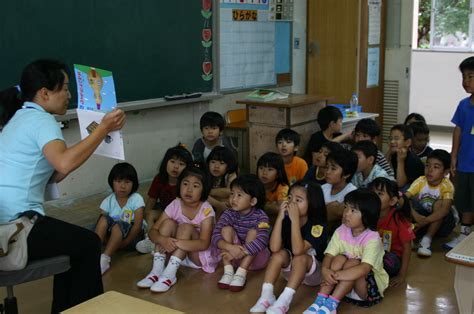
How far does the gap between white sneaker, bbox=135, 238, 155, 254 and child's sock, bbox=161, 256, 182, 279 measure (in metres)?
Result: 0.46

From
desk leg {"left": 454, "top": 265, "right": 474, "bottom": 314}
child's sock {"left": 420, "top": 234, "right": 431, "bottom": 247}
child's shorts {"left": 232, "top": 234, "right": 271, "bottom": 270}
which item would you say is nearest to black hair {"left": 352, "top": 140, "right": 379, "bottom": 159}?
child's sock {"left": 420, "top": 234, "right": 431, "bottom": 247}

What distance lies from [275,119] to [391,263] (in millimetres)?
1991

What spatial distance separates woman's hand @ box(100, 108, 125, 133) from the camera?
250 cm

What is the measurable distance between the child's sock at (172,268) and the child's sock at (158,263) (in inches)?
Answer: 1.9

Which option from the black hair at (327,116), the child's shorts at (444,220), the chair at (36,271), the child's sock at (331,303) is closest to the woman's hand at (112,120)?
the chair at (36,271)

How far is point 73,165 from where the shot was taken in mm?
2410

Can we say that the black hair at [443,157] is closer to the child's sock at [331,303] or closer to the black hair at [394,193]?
the black hair at [394,193]

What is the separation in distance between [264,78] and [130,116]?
5.57ft

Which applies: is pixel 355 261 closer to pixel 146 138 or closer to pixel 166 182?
pixel 166 182

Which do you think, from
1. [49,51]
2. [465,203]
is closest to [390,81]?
[465,203]

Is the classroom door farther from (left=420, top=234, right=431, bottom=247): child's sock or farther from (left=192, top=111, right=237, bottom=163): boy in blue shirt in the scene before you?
(left=420, top=234, right=431, bottom=247): child's sock

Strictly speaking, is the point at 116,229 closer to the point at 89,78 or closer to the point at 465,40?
the point at 89,78

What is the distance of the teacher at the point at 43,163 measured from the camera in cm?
248

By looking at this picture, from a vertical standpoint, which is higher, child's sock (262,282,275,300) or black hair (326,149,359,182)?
black hair (326,149,359,182)
